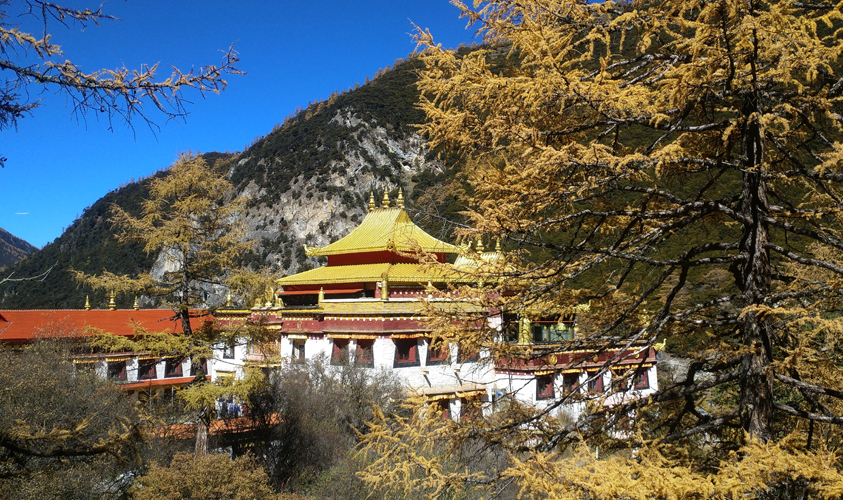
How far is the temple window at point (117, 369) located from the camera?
851 inches

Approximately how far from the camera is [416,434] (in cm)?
477

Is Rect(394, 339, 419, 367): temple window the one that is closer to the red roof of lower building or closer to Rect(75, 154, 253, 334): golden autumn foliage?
Rect(75, 154, 253, 334): golden autumn foliage

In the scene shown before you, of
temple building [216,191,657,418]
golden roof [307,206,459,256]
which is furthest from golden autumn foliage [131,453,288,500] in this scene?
golden roof [307,206,459,256]

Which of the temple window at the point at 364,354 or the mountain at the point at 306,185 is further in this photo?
the mountain at the point at 306,185

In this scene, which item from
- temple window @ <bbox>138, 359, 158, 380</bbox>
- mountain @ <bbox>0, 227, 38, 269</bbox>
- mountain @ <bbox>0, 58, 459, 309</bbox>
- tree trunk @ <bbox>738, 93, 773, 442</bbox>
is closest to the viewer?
tree trunk @ <bbox>738, 93, 773, 442</bbox>

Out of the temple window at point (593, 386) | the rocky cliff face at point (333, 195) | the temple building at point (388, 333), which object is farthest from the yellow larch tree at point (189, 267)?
the rocky cliff face at point (333, 195)

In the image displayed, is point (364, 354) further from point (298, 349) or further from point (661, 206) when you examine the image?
point (661, 206)

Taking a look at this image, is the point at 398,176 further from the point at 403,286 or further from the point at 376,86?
the point at 403,286

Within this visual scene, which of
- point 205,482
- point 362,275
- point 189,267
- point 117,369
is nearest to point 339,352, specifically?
point 362,275

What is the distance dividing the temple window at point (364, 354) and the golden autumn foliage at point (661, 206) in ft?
42.2

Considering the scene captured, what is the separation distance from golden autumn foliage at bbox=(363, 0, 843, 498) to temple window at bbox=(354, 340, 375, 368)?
1287 centimetres

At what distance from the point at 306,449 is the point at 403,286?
299 inches

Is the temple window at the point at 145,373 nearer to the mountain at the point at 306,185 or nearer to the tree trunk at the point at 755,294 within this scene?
the tree trunk at the point at 755,294

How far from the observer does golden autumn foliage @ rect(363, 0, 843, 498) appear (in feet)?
11.7
